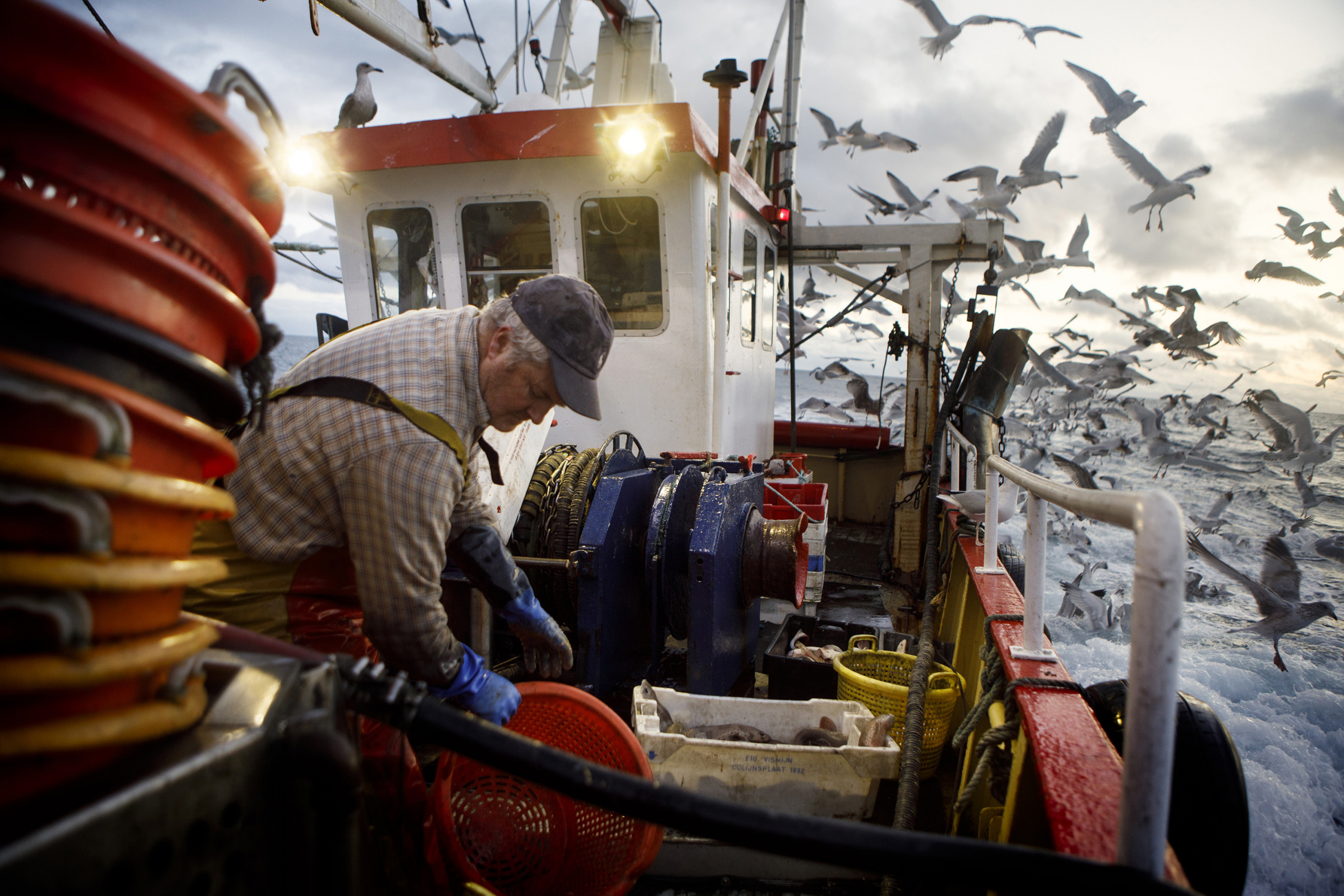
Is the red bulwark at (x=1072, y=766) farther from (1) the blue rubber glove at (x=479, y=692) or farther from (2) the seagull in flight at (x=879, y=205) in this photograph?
(2) the seagull in flight at (x=879, y=205)

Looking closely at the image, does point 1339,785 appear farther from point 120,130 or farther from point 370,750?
point 120,130

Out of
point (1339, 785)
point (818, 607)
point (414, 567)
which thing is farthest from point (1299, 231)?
point (414, 567)

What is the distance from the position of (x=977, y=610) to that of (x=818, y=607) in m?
2.22

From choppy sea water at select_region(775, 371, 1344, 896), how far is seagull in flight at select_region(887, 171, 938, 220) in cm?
469

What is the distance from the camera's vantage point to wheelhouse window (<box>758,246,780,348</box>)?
6.23 m

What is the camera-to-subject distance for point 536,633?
229 centimetres

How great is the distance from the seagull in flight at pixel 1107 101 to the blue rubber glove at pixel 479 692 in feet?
33.9

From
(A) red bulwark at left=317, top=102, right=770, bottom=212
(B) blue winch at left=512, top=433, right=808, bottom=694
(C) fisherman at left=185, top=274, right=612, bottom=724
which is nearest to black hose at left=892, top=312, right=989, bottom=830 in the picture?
(B) blue winch at left=512, top=433, right=808, bottom=694

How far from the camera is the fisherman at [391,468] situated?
1498mm

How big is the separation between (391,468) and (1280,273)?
11953 millimetres

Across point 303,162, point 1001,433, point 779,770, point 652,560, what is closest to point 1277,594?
point 1001,433

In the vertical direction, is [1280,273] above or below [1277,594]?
above

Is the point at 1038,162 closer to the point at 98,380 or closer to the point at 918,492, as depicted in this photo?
the point at 918,492

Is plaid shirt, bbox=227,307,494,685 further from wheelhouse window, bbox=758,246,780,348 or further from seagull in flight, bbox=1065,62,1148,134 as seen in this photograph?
seagull in flight, bbox=1065,62,1148,134
